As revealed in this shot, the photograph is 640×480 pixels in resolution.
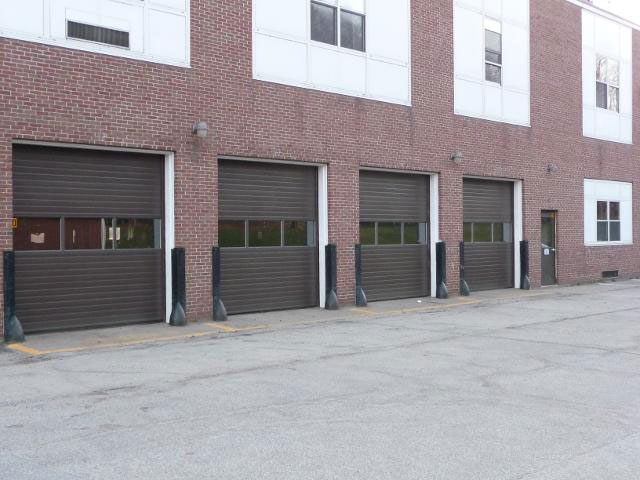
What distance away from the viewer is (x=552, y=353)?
1066cm

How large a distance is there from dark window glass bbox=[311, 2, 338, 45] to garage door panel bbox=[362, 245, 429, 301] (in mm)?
5061

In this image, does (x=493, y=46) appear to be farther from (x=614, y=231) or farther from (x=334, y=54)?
(x=614, y=231)

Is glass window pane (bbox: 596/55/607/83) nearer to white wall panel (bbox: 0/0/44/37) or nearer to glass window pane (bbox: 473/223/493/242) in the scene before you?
glass window pane (bbox: 473/223/493/242)

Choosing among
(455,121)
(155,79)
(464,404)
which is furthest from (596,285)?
(464,404)

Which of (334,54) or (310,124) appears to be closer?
(310,124)

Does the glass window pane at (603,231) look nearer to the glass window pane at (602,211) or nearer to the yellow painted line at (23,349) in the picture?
the glass window pane at (602,211)

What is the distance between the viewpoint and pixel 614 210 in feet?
84.9

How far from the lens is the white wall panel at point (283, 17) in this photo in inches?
603

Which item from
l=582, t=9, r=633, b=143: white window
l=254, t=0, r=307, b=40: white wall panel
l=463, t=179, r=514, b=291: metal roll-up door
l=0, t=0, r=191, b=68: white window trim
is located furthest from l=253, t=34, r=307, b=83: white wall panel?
l=582, t=9, r=633, b=143: white window

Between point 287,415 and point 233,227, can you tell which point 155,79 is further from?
point 287,415

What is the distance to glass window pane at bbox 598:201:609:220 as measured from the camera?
25.2 m

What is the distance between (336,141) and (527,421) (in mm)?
10804

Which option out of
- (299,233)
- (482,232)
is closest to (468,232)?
(482,232)

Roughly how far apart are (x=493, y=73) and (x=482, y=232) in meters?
4.70
